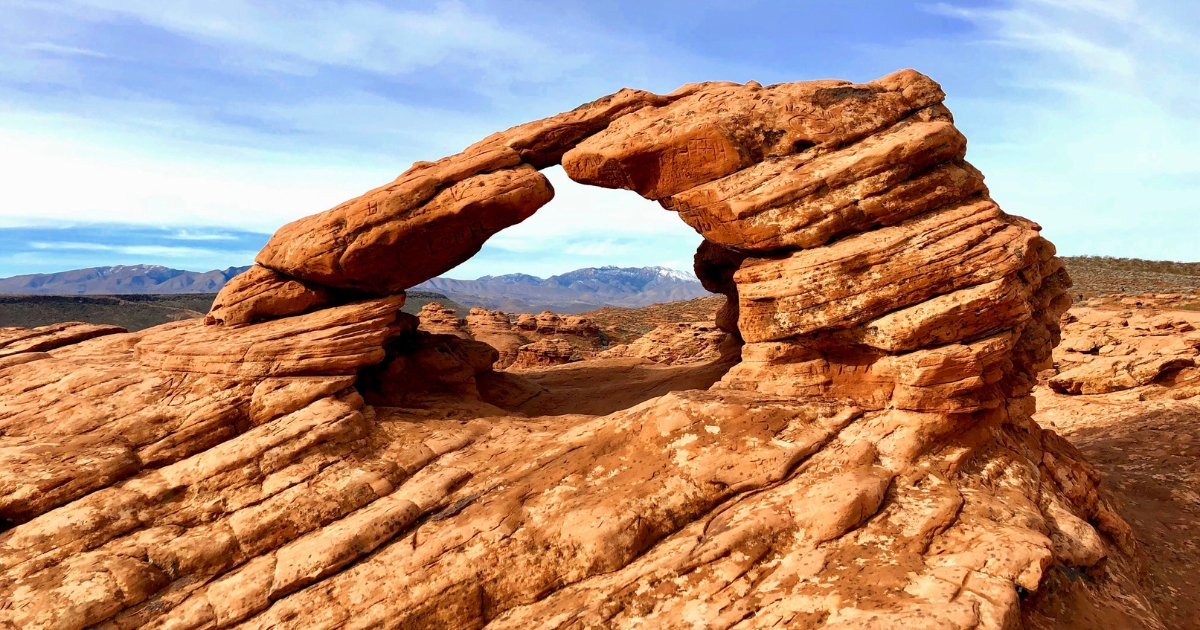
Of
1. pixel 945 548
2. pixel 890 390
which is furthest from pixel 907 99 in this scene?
pixel 945 548

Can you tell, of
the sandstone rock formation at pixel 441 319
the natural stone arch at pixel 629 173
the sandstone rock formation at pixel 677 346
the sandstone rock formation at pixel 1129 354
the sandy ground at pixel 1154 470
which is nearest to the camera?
the sandy ground at pixel 1154 470

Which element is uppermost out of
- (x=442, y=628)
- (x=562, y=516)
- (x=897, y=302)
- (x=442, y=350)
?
(x=897, y=302)

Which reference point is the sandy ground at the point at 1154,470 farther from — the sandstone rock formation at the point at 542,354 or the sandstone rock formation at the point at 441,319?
the sandstone rock formation at the point at 441,319

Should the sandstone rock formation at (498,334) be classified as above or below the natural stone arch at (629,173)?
below

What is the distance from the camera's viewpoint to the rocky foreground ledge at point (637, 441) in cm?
1134

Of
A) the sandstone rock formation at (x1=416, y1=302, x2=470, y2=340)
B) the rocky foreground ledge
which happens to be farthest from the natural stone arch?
the sandstone rock formation at (x1=416, y1=302, x2=470, y2=340)

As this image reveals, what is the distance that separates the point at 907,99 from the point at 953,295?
600 cm

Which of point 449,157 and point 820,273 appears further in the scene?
point 449,157

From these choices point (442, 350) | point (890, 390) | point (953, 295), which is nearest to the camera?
point (953, 295)

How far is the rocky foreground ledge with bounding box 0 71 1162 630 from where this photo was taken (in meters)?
11.3

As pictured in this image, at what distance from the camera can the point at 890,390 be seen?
14562 millimetres

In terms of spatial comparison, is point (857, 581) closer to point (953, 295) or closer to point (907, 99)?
point (953, 295)

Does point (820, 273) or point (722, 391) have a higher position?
point (820, 273)

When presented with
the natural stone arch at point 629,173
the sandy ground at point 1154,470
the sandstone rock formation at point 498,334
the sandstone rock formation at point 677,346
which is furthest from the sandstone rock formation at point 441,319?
the sandy ground at point 1154,470
